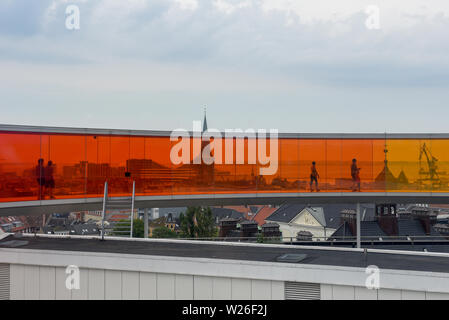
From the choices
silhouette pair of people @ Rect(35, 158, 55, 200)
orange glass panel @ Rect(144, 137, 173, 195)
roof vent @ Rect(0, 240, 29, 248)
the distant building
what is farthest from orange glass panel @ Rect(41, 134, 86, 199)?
the distant building

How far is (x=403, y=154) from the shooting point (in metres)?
18.7

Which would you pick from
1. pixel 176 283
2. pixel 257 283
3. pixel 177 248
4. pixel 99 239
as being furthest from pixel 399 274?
pixel 99 239

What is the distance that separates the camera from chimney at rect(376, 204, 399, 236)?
40.0m

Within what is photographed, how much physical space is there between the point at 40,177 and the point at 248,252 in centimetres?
824

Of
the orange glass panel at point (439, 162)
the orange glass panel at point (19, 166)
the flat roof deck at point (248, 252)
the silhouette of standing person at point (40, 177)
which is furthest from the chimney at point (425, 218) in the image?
the orange glass panel at point (19, 166)

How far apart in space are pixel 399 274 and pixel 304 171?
10583 millimetres

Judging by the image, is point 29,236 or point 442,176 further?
point 442,176

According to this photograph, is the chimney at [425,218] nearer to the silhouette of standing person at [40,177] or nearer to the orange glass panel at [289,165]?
the orange glass panel at [289,165]

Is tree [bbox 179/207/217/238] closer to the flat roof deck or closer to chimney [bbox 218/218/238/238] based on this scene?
chimney [bbox 218/218/238/238]

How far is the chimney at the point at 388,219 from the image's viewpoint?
40.0 meters

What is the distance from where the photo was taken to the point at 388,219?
43.1m

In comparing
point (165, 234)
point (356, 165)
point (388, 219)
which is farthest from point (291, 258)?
point (165, 234)

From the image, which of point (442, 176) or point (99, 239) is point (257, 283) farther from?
point (442, 176)

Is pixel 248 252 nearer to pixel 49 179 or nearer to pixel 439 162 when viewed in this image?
pixel 49 179
